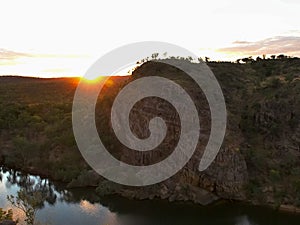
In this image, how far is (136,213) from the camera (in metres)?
39.2

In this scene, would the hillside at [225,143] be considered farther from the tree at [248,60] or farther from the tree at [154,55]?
the tree at [248,60]

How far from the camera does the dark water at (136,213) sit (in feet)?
121

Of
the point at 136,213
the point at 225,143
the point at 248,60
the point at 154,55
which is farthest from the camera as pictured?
the point at 248,60

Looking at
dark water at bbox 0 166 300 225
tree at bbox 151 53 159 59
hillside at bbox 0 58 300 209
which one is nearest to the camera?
dark water at bbox 0 166 300 225

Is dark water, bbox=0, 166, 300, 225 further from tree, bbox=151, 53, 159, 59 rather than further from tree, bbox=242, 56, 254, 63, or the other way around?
tree, bbox=242, 56, 254, 63

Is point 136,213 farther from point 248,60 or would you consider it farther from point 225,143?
point 248,60

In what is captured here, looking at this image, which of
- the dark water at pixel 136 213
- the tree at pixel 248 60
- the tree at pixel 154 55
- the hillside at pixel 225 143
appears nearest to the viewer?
the dark water at pixel 136 213

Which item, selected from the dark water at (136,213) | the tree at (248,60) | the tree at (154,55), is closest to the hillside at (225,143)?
the dark water at (136,213)

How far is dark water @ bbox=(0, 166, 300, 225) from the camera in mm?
36875

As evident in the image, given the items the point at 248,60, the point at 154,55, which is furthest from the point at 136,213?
the point at 248,60

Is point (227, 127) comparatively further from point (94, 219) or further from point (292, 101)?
point (94, 219)

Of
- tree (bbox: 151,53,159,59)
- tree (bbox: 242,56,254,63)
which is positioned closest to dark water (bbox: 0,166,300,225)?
tree (bbox: 151,53,159,59)

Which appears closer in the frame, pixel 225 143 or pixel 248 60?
pixel 225 143

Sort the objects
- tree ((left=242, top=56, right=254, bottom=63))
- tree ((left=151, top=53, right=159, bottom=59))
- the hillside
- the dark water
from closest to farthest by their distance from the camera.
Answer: the dark water, the hillside, tree ((left=151, top=53, right=159, bottom=59)), tree ((left=242, top=56, right=254, bottom=63))
